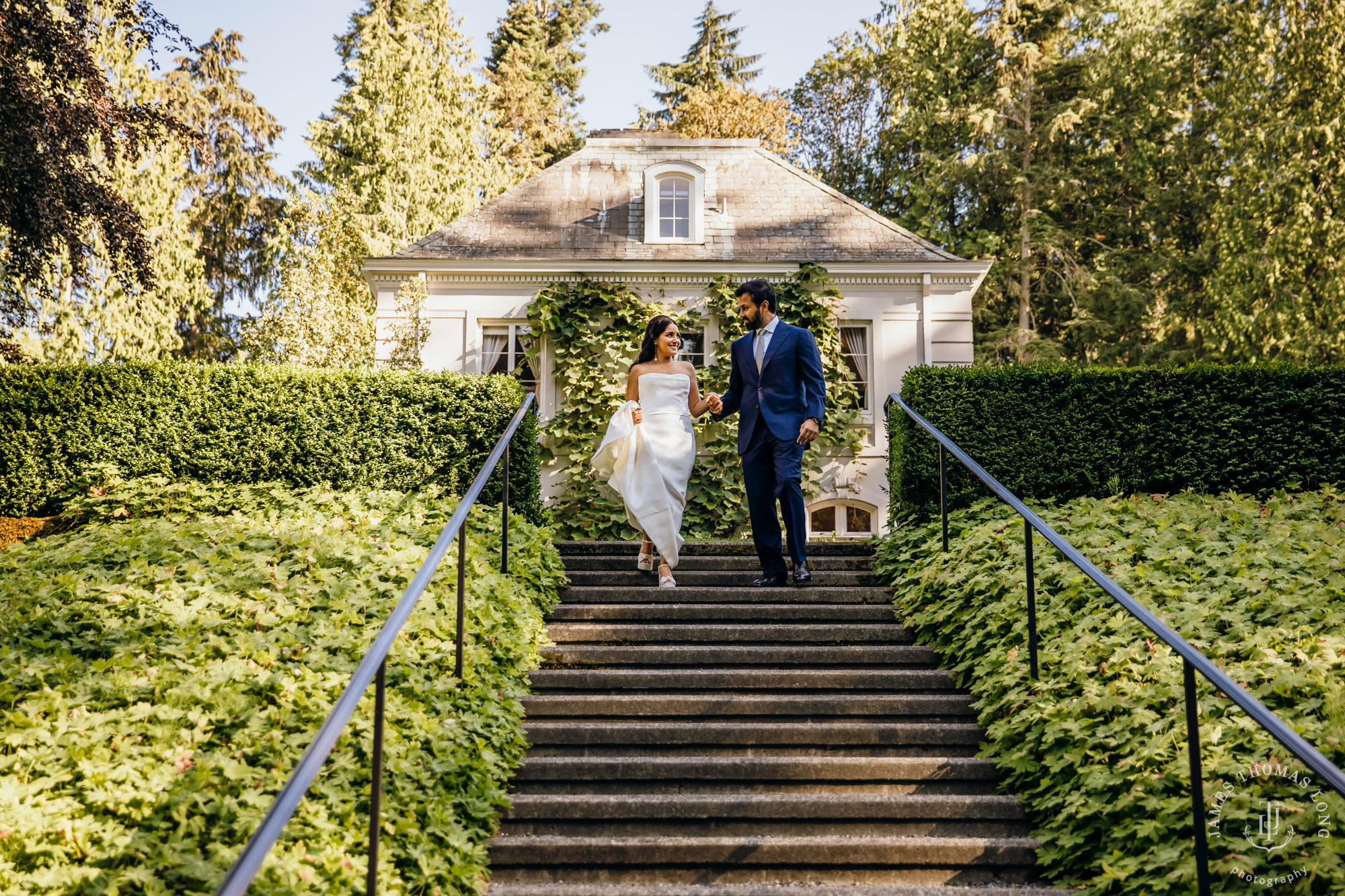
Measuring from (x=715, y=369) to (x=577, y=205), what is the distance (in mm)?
3719

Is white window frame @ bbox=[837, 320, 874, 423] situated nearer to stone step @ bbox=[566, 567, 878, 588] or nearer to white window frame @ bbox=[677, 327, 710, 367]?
white window frame @ bbox=[677, 327, 710, 367]

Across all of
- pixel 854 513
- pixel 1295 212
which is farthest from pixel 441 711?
pixel 1295 212

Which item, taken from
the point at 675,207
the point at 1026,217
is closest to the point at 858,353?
the point at 675,207

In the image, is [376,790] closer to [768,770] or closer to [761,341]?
[768,770]

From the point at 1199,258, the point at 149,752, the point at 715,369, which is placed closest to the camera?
the point at 149,752

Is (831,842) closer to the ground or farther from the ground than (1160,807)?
closer to the ground

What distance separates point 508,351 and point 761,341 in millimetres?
7404

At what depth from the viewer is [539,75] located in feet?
104

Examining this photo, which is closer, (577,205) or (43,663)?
(43,663)

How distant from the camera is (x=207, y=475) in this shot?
28.7 feet

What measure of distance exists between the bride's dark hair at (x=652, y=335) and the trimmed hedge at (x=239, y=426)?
7.95 ft

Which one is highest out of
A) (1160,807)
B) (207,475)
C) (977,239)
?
(977,239)

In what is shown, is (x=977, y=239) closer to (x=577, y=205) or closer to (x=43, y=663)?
(x=577, y=205)

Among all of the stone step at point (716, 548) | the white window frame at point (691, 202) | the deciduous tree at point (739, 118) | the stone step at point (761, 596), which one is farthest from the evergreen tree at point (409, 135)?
the stone step at point (761, 596)
